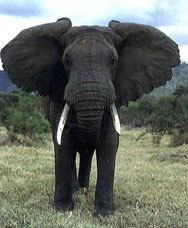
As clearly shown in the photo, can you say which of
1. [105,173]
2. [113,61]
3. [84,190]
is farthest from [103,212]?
[113,61]

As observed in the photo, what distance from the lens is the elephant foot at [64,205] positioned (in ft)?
16.0

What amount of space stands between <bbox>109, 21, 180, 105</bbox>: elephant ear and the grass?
138cm

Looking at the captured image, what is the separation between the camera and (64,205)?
4918 millimetres

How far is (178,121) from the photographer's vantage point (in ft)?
43.1

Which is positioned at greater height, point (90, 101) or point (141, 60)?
point (141, 60)

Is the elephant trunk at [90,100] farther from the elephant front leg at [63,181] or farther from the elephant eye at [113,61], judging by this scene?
the elephant front leg at [63,181]

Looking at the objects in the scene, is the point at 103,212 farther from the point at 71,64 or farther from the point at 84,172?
the point at 71,64

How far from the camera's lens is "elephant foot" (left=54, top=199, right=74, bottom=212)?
4879 millimetres

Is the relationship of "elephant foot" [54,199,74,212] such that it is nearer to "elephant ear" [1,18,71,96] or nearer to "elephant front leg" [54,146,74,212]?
"elephant front leg" [54,146,74,212]

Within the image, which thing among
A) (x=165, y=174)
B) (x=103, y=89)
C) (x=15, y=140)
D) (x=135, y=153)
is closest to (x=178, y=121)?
(x=135, y=153)

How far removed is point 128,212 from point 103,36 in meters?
2.11

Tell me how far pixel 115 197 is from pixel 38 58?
2.21 meters

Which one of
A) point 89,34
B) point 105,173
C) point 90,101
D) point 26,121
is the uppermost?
point 89,34

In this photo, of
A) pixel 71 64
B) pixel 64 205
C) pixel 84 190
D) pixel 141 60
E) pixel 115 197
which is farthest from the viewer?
pixel 84 190
